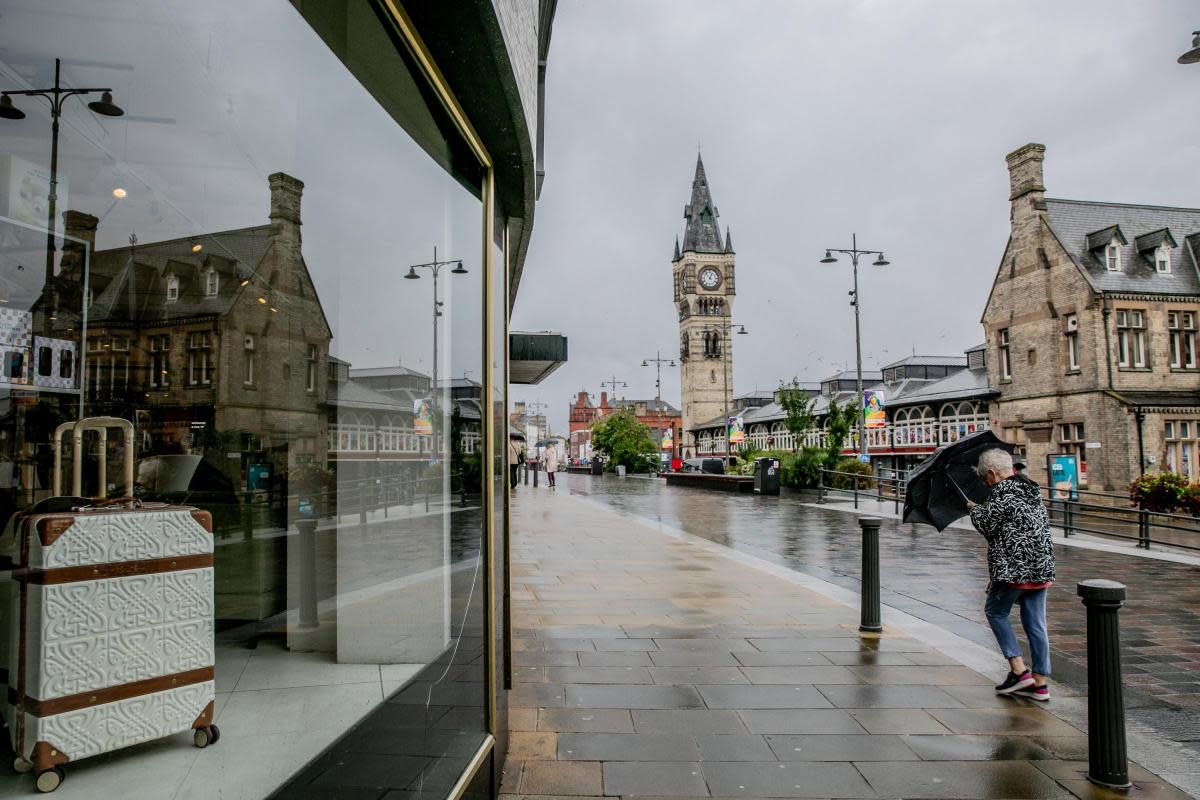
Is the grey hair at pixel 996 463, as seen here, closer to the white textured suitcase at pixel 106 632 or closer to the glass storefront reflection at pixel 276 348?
the glass storefront reflection at pixel 276 348

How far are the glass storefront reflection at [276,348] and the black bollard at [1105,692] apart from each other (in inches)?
118

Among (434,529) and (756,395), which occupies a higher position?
(756,395)

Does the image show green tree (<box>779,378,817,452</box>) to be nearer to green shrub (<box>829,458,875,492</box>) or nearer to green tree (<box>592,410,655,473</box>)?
green shrub (<box>829,458,875,492</box>)

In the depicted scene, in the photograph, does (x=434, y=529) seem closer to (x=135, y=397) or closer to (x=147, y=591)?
(x=147, y=591)

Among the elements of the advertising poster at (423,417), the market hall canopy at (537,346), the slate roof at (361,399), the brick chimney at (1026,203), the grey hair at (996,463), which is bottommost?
the grey hair at (996,463)

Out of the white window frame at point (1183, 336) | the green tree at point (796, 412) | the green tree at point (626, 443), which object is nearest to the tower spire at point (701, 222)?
the green tree at point (626, 443)

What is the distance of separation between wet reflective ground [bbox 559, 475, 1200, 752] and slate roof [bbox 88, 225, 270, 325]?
6.31 metres

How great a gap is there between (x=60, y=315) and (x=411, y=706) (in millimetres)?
2613

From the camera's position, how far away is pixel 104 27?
303 centimetres

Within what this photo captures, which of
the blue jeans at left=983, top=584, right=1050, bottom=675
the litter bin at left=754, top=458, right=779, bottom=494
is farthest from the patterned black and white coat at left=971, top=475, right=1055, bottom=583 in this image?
the litter bin at left=754, top=458, right=779, bottom=494

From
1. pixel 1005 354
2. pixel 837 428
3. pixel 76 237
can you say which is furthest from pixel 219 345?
pixel 1005 354

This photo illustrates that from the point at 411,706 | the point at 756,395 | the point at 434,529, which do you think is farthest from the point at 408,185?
the point at 756,395

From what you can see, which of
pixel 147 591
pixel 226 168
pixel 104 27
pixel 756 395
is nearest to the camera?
pixel 147 591

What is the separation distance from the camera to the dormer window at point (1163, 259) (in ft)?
114
